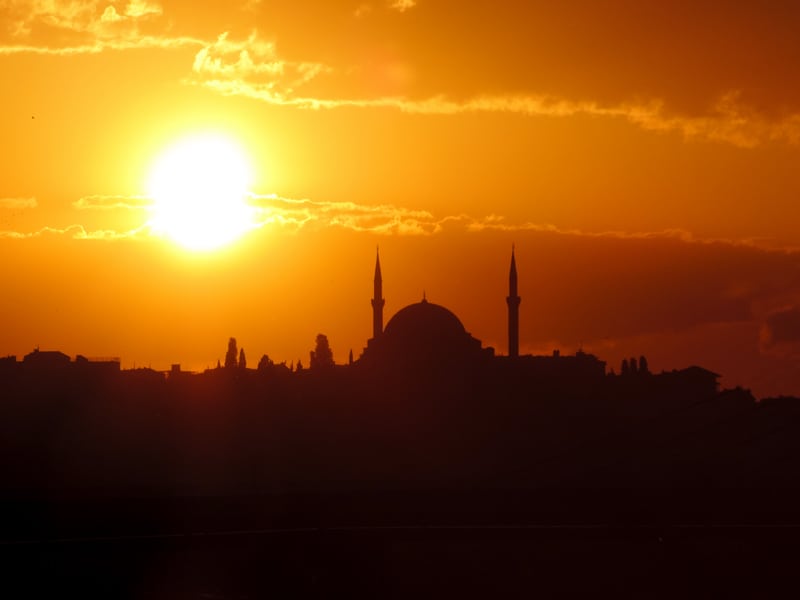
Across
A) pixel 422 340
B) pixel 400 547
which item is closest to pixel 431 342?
pixel 422 340

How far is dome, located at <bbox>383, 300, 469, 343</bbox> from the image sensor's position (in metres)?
114

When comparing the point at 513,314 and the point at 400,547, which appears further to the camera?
the point at 513,314

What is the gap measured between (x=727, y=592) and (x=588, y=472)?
167 feet

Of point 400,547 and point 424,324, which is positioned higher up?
point 424,324

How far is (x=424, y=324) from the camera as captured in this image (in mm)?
113750

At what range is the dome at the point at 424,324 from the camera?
11369 cm

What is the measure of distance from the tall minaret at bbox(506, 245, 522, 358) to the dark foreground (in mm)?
43862

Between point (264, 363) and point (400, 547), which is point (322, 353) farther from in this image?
point (400, 547)

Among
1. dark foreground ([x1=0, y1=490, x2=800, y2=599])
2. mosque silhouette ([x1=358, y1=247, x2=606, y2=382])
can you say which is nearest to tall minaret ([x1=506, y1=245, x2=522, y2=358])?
mosque silhouette ([x1=358, y1=247, x2=606, y2=382])

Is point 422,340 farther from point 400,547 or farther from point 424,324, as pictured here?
point 400,547

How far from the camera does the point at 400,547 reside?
4778 cm

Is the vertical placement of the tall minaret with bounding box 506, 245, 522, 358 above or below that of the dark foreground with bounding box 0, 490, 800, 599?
above

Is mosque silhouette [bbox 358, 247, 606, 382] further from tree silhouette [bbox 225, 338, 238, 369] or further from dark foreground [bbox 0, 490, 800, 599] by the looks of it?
dark foreground [bbox 0, 490, 800, 599]

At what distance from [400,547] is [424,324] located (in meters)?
66.2
